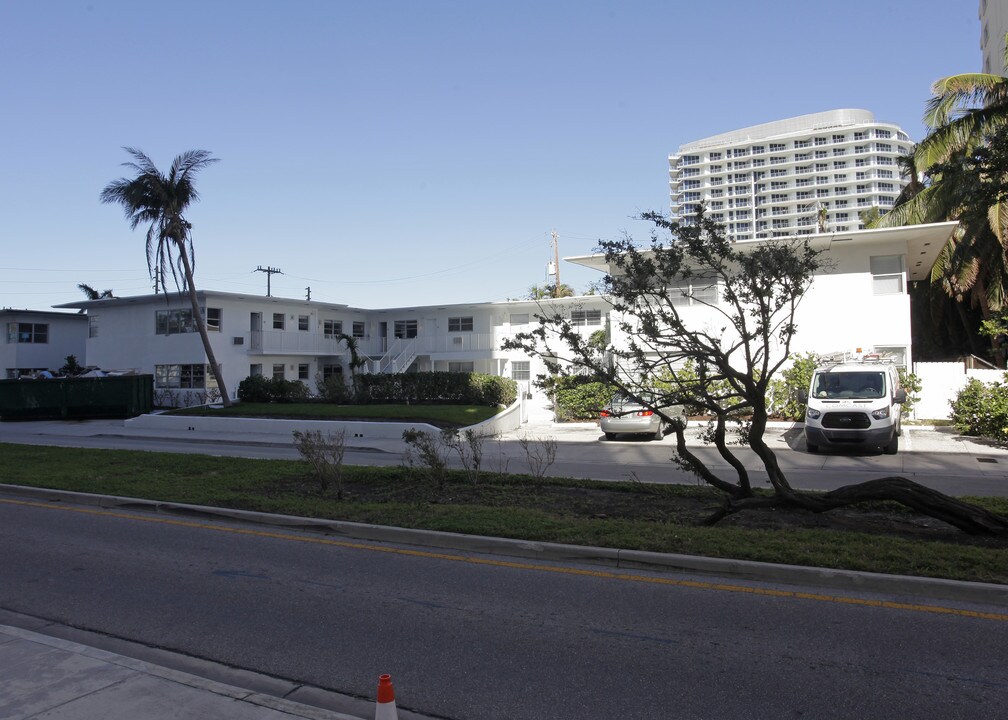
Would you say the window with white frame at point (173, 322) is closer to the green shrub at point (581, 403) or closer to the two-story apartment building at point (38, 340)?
the two-story apartment building at point (38, 340)

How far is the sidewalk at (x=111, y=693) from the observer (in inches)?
168

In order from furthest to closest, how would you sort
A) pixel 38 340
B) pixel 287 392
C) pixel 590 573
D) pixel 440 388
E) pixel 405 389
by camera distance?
pixel 38 340
pixel 287 392
pixel 405 389
pixel 440 388
pixel 590 573

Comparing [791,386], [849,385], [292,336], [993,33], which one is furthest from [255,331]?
[993,33]

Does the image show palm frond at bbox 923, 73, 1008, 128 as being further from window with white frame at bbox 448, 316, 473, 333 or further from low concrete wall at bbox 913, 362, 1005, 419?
window with white frame at bbox 448, 316, 473, 333

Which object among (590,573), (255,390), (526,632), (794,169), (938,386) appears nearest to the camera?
(526,632)

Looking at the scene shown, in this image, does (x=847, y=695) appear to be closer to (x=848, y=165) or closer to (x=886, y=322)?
(x=886, y=322)

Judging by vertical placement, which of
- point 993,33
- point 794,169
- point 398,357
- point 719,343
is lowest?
point 719,343

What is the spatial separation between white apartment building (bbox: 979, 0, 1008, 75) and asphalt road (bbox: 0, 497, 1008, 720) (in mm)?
42991

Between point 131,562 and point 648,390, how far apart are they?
6.07 m

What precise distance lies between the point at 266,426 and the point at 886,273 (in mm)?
22776

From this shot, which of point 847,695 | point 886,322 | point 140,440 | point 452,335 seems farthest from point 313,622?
point 452,335

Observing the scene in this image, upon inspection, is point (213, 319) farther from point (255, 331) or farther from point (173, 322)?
point (173, 322)

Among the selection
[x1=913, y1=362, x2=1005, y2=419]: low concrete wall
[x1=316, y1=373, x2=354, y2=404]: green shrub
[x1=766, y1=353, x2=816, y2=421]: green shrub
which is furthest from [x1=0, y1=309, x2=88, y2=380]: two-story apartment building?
[x1=913, y1=362, x2=1005, y2=419]: low concrete wall

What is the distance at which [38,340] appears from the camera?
47.1 m
